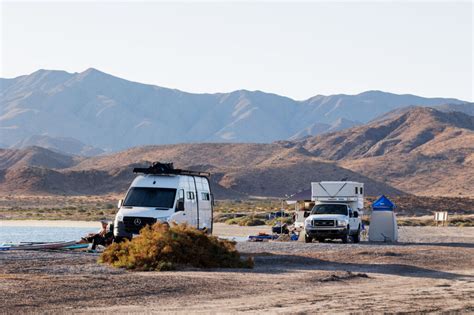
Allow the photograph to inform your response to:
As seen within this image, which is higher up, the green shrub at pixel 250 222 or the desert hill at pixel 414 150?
the desert hill at pixel 414 150

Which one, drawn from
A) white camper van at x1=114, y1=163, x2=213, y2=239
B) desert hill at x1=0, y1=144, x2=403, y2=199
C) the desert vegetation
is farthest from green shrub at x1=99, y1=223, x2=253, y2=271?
desert hill at x1=0, y1=144, x2=403, y2=199

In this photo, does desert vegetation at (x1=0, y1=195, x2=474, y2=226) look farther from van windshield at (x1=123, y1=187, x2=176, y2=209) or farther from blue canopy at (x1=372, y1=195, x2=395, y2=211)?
van windshield at (x1=123, y1=187, x2=176, y2=209)

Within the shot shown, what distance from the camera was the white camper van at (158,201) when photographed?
2858cm

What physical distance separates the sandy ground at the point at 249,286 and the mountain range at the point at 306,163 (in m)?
97.4

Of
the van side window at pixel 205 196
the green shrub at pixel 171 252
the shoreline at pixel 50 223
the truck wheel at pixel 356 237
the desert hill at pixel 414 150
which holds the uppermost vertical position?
the desert hill at pixel 414 150

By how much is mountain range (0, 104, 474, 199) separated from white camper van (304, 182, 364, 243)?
8314 cm

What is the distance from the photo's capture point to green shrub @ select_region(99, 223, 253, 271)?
23094 millimetres

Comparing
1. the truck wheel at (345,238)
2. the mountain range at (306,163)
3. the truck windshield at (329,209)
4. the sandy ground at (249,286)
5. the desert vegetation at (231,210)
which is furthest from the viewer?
the mountain range at (306,163)

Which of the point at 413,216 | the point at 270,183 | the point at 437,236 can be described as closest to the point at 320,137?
the point at 270,183

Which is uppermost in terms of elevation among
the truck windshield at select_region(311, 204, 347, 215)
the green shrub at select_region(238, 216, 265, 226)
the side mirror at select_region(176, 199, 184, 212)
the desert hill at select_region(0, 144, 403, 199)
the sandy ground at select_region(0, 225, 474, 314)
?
the desert hill at select_region(0, 144, 403, 199)

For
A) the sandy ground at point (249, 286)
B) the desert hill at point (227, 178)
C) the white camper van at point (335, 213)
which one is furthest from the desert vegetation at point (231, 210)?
the sandy ground at point (249, 286)

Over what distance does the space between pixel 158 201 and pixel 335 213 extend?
11.2m

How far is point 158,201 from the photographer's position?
29.1m

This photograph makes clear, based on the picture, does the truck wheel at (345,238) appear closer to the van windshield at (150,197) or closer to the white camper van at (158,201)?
the white camper van at (158,201)
